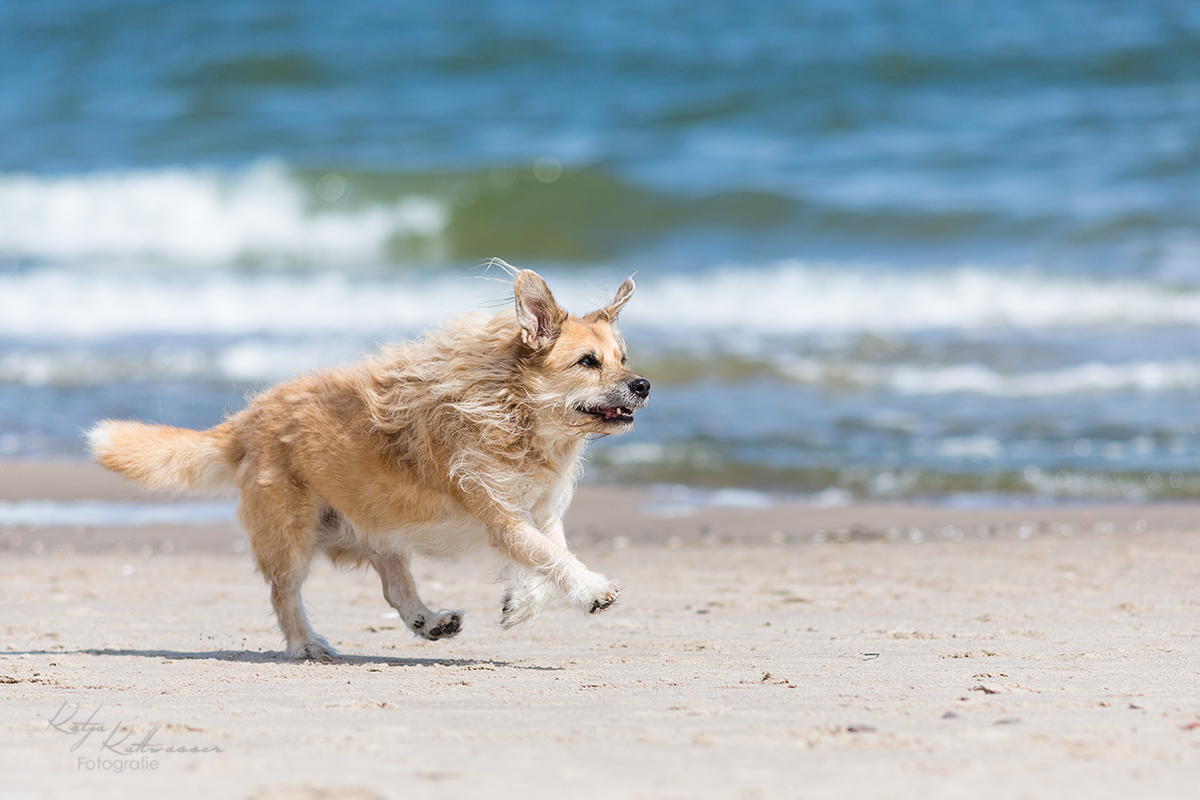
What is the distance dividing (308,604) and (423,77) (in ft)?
63.6

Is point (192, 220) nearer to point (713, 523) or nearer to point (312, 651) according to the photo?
point (713, 523)

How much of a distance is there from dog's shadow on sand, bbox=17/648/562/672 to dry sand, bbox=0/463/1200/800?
0.06ft

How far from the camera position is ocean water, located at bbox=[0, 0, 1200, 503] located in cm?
1018

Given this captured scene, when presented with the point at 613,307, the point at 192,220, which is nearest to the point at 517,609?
the point at 613,307

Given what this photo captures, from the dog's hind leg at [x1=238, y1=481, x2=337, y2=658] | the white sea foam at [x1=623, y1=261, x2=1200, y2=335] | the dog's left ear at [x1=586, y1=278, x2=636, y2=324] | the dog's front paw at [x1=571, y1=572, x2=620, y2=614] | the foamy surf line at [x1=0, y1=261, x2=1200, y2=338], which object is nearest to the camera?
the dog's front paw at [x1=571, y1=572, x2=620, y2=614]

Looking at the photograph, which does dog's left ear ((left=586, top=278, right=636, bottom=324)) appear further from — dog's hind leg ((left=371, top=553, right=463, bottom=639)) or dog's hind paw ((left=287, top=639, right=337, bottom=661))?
dog's hind paw ((left=287, top=639, right=337, bottom=661))

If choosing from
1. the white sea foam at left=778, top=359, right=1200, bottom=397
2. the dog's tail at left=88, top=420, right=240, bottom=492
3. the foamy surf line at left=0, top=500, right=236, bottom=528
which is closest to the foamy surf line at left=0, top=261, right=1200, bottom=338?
the white sea foam at left=778, top=359, right=1200, bottom=397

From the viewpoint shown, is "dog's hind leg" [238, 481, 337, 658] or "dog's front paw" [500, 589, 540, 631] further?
"dog's hind leg" [238, 481, 337, 658]

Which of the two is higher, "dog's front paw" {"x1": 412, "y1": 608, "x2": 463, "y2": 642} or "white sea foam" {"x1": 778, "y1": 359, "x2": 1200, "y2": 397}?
"white sea foam" {"x1": 778, "y1": 359, "x2": 1200, "y2": 397}

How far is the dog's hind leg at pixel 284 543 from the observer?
4.94 metres

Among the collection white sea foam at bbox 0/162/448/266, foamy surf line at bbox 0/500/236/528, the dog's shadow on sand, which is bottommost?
foamy surf line at bbox 0/500/236/528

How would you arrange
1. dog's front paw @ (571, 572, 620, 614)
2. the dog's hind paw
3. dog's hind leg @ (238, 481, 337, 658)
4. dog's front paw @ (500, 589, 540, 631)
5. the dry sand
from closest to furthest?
1. the dry sand
2. dog's front paw @ (571, 572, 620, 614)
3. dog's front paw @ (500, 589, 540, 631)
4. the dog's hind paw
5. dog's hind leg @ (238, 481, 337, 658)

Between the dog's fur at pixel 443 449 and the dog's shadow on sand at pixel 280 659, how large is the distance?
3.6 inches

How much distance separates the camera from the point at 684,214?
1894cm
